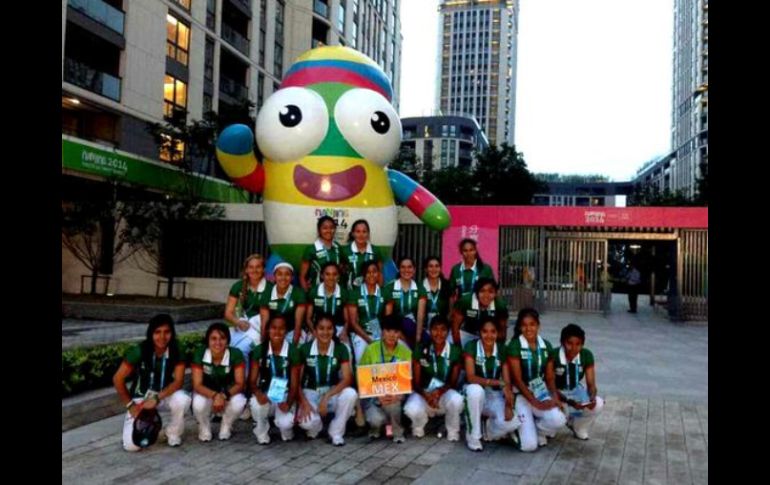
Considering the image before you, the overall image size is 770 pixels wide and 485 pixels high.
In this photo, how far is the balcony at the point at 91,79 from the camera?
1688cm

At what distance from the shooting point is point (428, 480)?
4.43 meters

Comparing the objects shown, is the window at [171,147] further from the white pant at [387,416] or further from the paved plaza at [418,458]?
the white pant at [387,416]

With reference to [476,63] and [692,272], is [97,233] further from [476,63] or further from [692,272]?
[476,63]

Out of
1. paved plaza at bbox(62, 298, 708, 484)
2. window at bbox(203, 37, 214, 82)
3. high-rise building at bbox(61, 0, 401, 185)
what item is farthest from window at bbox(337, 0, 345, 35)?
paved plaza at bbox(62, 298, 708, 484)

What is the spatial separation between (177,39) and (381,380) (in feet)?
65.4

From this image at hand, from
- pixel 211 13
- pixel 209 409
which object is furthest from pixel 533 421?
pixel 211 13

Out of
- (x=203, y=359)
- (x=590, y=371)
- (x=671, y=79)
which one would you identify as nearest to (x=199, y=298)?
(x=203, y=359)

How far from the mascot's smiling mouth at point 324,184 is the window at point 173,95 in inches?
554

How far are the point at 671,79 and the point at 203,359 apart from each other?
10113 centimetres

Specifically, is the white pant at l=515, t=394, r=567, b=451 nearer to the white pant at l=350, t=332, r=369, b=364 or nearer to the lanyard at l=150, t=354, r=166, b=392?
the white pant at l=350, t=332, r=369, b=364

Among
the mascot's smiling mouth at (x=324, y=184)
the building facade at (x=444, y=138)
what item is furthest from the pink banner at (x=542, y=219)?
the building facade at (x=444, y=138)

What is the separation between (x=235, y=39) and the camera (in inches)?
1023
